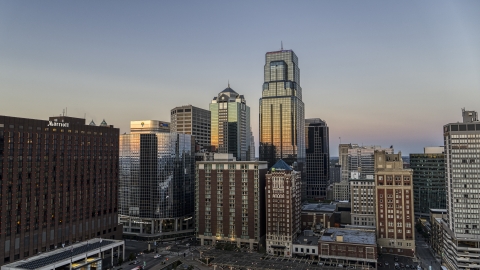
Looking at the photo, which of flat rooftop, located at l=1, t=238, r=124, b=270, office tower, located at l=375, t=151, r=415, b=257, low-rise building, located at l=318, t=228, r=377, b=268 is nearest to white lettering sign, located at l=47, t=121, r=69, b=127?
flat rooftop, located at l=1, t=238, r=124, b=270

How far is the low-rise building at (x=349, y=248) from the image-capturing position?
166500 millimetres

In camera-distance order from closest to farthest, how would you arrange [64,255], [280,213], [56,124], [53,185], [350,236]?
[64,255]
[53,185]
[56,124]
[350,236]
[280,213]

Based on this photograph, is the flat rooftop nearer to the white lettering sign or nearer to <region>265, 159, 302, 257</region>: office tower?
the white lettering sign

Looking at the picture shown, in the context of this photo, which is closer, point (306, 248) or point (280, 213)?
point (306, 248)

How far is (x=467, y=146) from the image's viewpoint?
15938 cm

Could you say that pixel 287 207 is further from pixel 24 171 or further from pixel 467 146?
pixel 24 171

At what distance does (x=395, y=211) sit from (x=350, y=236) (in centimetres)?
3012

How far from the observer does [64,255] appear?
142875 mm

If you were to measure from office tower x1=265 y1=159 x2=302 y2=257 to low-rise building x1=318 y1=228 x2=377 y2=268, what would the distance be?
18.7 m

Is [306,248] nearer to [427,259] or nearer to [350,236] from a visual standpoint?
[350,236]

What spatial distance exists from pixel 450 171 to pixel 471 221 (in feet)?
76.5

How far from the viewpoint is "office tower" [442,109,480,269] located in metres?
151

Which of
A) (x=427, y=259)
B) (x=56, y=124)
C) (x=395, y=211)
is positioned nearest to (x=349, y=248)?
(x=395, y=211)

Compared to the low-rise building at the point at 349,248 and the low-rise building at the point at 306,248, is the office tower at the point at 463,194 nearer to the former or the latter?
the low-rise building at the point at 349,248
